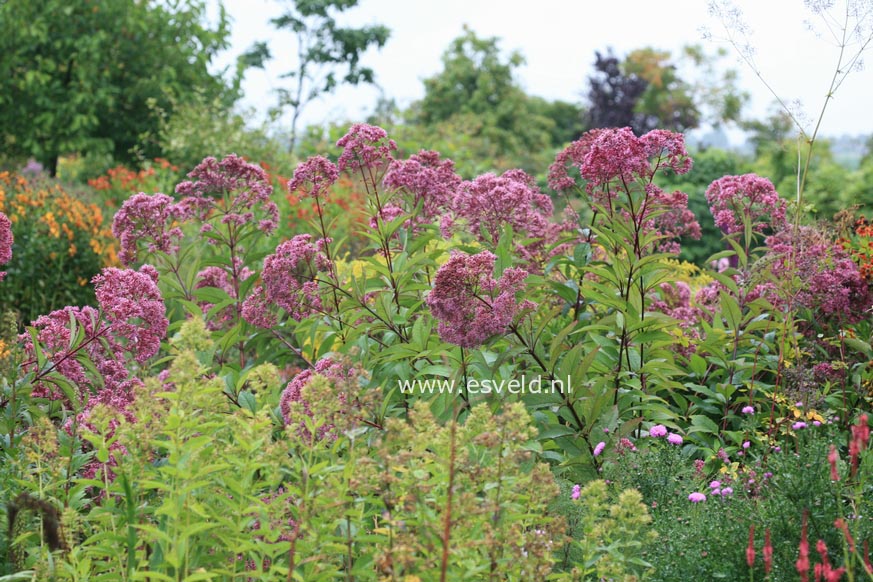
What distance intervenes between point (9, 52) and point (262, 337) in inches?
618

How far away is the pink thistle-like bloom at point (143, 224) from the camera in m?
5.04

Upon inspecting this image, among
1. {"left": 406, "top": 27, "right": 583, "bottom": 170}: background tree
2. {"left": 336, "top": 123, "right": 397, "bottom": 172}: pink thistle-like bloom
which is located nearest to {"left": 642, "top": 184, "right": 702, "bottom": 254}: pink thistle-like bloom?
{"left": 336, "top": 123, "right": 397, "bottom": 172}: pink thistle-like bloom

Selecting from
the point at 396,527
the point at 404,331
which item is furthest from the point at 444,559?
the point at 404,331

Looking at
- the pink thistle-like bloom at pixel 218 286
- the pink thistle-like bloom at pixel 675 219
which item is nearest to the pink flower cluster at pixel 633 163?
the pink thistle-like bloom at pixel 675 219

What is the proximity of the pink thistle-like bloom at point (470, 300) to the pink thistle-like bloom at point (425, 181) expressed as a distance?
53.3 inches

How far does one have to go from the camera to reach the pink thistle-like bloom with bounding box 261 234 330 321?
13.9ft

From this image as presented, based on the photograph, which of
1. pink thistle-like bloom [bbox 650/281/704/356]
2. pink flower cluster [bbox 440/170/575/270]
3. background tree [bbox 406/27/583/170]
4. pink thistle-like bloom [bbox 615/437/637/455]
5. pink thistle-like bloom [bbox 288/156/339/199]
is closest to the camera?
pink thistle-like bloom [bbox 615/437/637/455]

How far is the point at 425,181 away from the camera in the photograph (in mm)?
4855

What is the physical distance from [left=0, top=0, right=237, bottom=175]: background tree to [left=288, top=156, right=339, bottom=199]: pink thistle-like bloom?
13.3 metres

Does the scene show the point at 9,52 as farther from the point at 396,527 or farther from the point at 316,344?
the point at 396,527

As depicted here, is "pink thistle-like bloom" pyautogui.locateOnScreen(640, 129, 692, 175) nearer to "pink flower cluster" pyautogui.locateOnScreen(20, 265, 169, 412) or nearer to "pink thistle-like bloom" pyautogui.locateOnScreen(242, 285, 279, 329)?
"pink thistle-like bloom" pyautogui.locateOnScreen(242, 285, 279, 329)

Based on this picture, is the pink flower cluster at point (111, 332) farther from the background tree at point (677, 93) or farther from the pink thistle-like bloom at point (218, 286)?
the background tree at point (677, 93)

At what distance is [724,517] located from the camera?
3.32m

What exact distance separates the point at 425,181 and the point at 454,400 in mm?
1543
